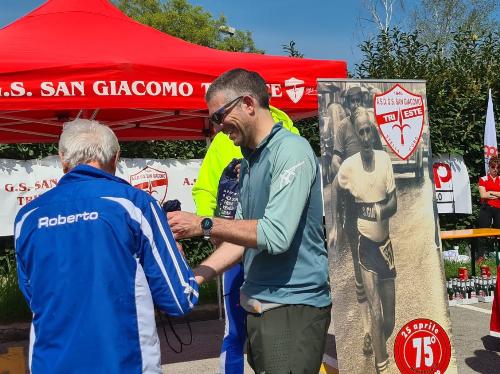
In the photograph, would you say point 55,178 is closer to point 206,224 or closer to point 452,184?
point 206,224

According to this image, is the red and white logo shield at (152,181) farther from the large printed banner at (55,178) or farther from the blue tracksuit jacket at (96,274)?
the blue tracksuit jacket at (96,274)

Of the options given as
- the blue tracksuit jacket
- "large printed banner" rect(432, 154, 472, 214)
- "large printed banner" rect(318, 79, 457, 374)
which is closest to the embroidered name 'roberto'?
the blue tracksuit jacket

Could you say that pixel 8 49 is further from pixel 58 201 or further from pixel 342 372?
pixel 342 372

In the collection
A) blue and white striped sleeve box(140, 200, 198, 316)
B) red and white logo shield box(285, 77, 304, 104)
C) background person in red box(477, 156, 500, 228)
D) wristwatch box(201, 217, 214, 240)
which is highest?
red and white logo shield box(285, 77, 304, 104)

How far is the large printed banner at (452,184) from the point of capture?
989cm

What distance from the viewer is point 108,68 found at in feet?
13.6

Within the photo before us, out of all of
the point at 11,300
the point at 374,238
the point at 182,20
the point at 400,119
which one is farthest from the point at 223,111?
the point at 182,20

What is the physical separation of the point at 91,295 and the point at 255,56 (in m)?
3.23

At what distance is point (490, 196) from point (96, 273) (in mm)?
8669

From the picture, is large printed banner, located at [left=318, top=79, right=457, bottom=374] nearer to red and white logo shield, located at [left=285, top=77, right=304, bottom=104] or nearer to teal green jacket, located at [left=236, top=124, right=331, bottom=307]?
red and white logo shield, located at [left=285, top=77, right=304, bottom=104]

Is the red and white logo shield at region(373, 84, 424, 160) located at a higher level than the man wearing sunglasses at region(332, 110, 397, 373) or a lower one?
higher

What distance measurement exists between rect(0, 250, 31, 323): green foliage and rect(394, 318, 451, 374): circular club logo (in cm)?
464

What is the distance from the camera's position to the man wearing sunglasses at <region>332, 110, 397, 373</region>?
3.49 meters

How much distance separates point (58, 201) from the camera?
193 cm
